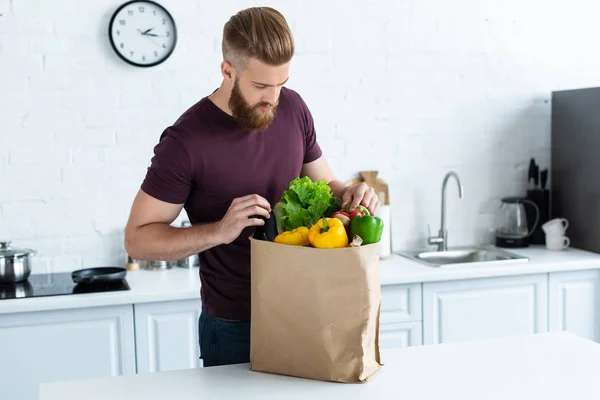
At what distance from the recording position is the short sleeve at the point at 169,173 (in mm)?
1980

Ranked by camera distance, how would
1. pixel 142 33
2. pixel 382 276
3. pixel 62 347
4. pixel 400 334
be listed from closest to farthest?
1. pixel 62 347
2. pixel 382 276
3. pixel 400 334
4. pixel 142 33

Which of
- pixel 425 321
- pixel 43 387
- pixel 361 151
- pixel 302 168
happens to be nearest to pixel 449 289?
pixel 425 321

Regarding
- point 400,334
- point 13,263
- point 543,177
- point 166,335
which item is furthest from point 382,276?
point 13,263

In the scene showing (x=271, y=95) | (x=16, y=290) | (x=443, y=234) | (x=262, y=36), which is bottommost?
(x=16, y=290)

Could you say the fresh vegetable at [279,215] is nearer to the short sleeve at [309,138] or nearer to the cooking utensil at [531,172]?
the short sleeve at [309,138]

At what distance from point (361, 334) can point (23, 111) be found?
2094 millimetres

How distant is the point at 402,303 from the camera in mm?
3123

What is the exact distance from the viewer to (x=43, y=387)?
1.78 m

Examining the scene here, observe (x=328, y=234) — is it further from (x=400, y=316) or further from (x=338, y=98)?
(x=338, y=98)

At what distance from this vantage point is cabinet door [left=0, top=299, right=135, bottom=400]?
2719 millimetres

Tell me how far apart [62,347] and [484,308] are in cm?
176

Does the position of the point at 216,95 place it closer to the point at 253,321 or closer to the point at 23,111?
the point at 253,321

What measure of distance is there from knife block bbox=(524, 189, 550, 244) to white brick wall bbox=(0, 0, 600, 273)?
12cm

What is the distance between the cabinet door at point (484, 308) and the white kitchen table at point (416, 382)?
1.19 meters
